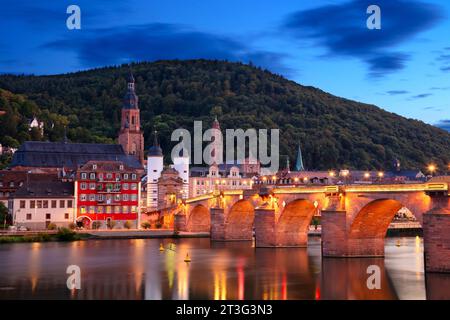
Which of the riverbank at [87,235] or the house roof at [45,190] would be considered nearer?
the riverbank at [87,235]

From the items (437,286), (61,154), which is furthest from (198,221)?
(437,286)

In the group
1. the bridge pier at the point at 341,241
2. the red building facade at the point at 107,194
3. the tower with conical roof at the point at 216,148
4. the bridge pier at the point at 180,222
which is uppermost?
the tower with conical roof at the point at 216,148

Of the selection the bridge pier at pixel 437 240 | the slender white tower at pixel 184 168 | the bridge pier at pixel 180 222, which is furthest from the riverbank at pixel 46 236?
the bridge pier at pixel 437 240

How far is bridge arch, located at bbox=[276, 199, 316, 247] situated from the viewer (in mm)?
88625

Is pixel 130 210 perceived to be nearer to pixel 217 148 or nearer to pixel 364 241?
pixel 364 241

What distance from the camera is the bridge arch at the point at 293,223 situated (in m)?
88.6

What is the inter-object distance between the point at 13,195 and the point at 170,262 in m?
44.8

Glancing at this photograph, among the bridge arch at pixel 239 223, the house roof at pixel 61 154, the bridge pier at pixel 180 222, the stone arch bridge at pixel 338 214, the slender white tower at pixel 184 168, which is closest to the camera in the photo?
the stone arch bridge at pixel 338 214

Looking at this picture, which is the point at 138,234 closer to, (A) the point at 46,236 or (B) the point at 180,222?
(B) the point at 180,222

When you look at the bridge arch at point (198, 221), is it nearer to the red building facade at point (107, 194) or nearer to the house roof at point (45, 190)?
the red building facade at point (107, 194)

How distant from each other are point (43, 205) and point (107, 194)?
11.1 meters

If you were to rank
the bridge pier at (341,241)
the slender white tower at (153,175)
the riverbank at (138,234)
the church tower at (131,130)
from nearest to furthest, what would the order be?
the bridge pier at (341,241) → the riverbank at (138,234) → the slender white tower at (153,175) → the church tower at (131,130)

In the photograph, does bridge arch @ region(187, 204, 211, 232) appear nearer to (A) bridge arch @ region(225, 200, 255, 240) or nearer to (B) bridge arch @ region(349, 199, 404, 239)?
(A) bridge arch @ region(225, 200, 255, 240)

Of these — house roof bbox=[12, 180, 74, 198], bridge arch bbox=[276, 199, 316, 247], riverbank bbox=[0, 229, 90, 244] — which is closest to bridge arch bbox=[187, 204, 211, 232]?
house roof bbox=[12, 180, 74, 198]
